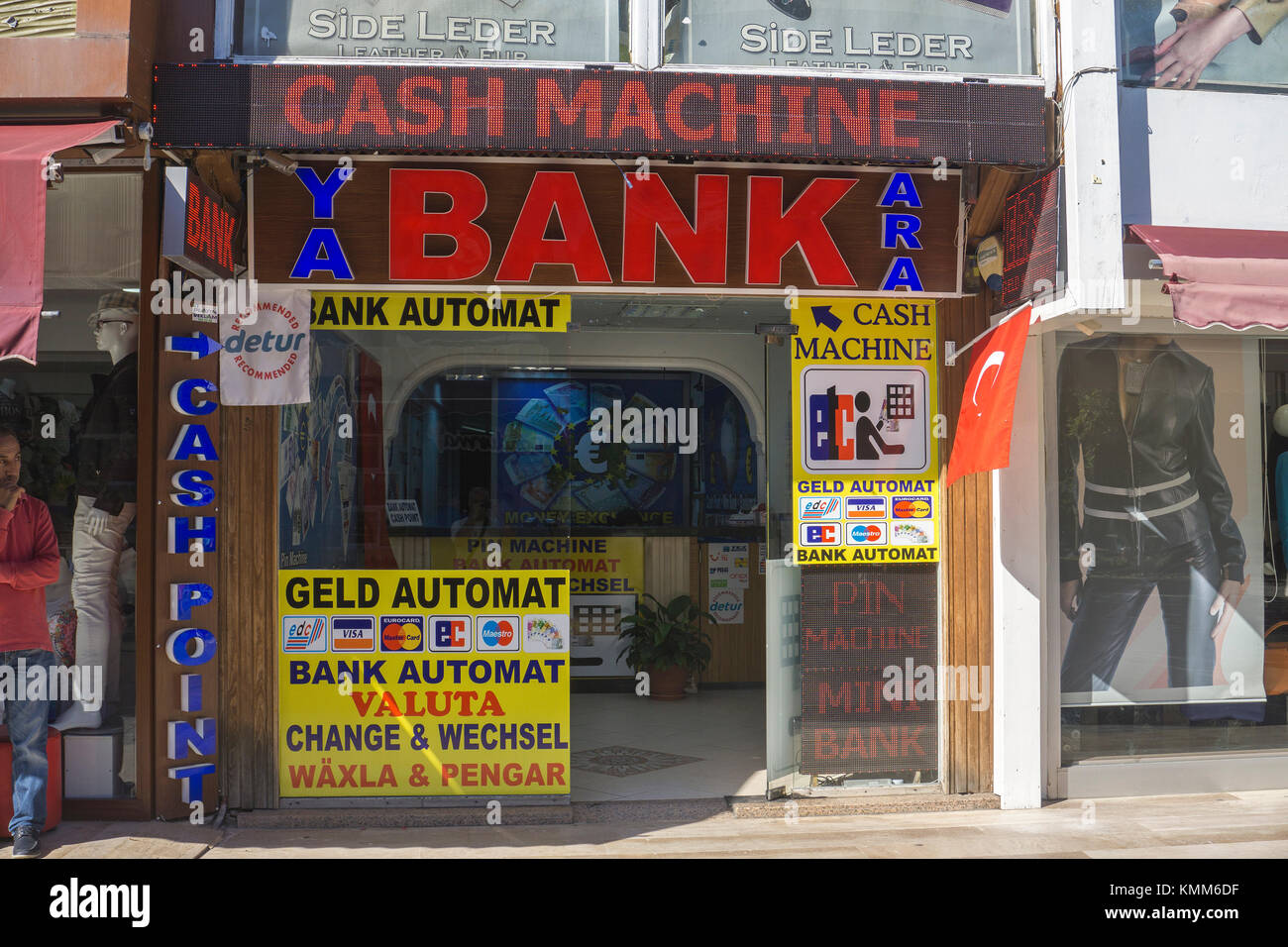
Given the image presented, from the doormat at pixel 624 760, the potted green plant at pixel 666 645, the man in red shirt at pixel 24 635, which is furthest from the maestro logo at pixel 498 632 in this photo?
the potted green plant at pixel 666 645

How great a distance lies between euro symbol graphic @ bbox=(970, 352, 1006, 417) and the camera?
5.89 meters

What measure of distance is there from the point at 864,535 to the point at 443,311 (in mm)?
2734

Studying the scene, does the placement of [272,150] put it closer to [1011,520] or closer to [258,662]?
[258,662]

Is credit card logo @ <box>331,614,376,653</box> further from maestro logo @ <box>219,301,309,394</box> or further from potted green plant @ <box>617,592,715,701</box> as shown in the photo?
potted green plant @ <box>617,592,715,701</box>

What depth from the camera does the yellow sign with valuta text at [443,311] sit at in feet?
20.5

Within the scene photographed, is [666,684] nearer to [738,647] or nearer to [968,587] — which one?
[738,647]

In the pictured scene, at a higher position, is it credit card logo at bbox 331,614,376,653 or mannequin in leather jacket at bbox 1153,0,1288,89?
mannequin in leather jacket at bbox 1153,0,1288,89

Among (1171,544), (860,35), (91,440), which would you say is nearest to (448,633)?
(91,440)

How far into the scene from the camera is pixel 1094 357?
6.71 meters

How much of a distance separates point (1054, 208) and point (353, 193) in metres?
3.75

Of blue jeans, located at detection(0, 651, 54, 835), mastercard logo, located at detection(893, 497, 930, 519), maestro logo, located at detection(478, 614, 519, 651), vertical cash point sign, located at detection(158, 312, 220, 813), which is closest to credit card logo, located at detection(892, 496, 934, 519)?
mastercard logo, located at detection(893, 497, 930, 519)

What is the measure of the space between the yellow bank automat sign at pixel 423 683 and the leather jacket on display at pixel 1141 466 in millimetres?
3184

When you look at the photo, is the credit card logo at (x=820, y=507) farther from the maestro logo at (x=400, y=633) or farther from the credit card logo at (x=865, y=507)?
the maestro logo at (x=400, y=633)

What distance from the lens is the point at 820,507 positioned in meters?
6.46
